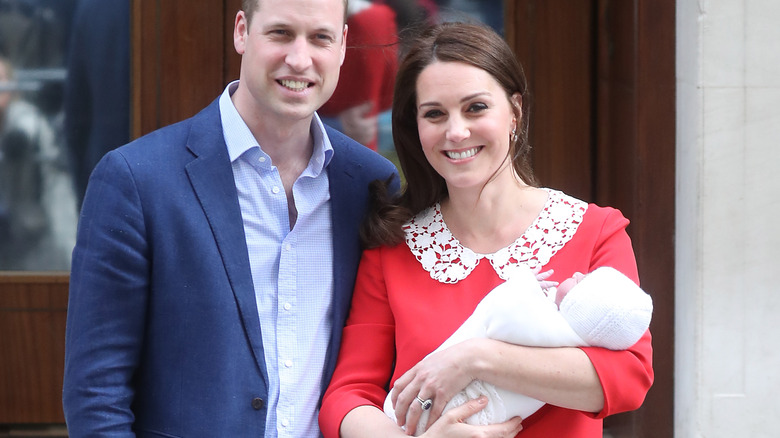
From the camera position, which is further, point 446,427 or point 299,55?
point 299,55

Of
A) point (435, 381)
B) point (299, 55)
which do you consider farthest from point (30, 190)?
point (435, 381)

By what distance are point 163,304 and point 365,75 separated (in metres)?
1.83

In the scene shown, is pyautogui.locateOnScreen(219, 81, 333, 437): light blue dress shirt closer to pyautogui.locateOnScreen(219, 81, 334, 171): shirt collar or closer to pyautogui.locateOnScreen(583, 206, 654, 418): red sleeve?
pyautogui.locateOnScreen(219, 81, 334, 171): shirt collar

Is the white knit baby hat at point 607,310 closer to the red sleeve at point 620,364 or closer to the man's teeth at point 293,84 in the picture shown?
the red sleeve at point 620,364

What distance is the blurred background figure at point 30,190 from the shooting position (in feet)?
12.2

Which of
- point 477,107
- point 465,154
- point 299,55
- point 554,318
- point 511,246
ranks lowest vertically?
point 554,318

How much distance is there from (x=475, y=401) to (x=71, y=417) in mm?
835

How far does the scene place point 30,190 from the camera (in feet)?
12.3

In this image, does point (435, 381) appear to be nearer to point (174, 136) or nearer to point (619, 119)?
point (174, 136)

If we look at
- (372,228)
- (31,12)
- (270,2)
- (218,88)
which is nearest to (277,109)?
(270,2)

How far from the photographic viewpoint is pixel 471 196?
2.38 metres

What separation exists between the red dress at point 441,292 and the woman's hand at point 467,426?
134mm

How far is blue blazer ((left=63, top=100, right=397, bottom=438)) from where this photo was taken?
6.84ft

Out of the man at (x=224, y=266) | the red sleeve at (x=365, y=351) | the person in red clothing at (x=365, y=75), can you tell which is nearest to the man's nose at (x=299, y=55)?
the man at (x=224, y=266)
